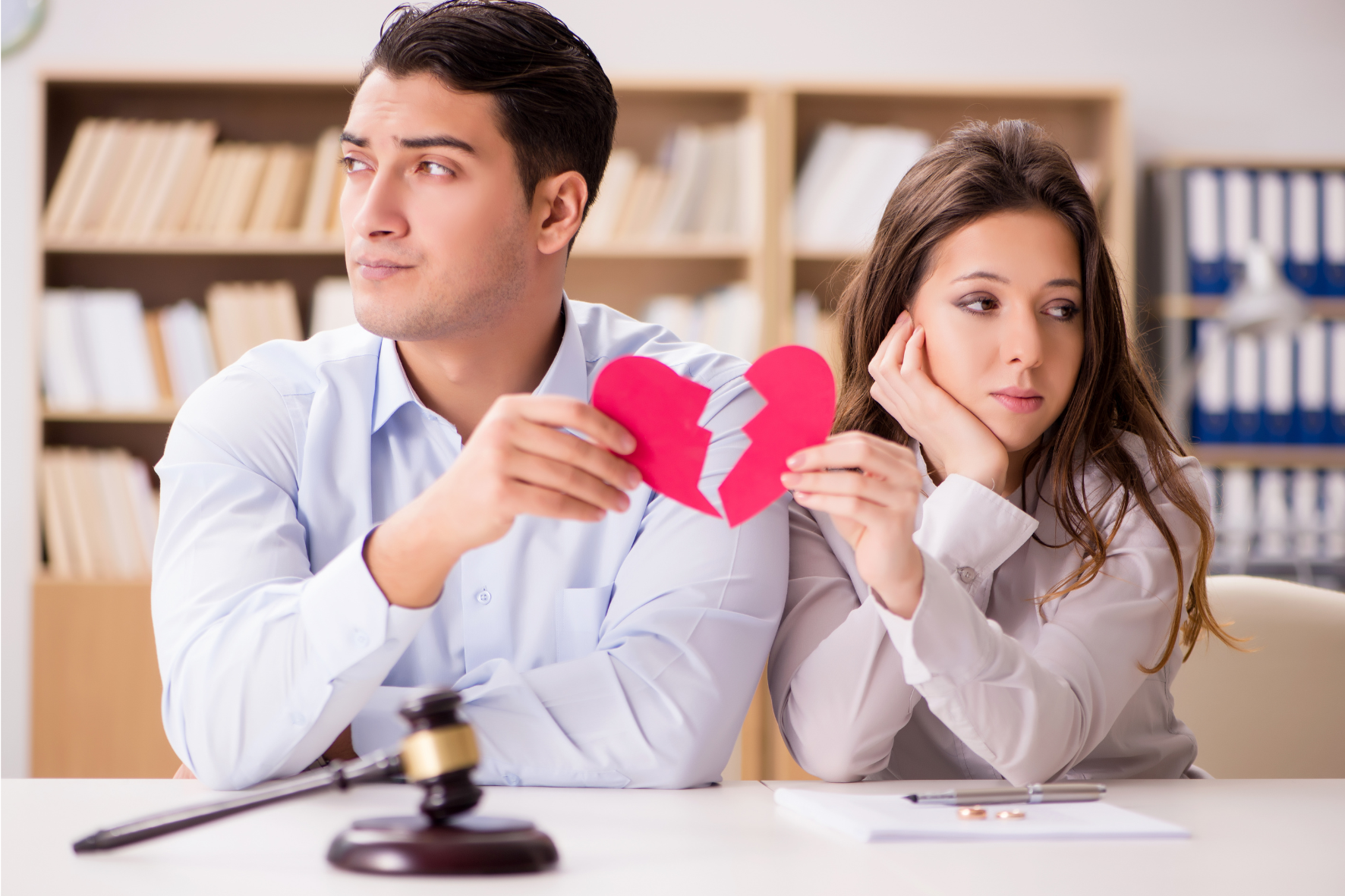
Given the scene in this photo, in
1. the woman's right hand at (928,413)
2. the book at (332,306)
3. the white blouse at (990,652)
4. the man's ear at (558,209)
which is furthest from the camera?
the book at (332,306)

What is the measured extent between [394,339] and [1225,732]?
4.33ft

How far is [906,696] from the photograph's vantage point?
1233mm

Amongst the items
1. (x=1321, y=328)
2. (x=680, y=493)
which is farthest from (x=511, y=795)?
(x=1321, y=328)

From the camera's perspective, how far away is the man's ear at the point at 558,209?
1529mm

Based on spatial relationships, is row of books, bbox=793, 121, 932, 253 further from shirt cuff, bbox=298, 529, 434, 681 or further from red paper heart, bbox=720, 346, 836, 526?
shirt cuff, bbox=298, 529, 434, 681

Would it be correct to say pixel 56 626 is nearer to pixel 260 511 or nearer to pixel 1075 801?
pixel 260 511

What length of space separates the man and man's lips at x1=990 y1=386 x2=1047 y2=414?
30 centimetres

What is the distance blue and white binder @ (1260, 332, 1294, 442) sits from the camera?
3.46 m

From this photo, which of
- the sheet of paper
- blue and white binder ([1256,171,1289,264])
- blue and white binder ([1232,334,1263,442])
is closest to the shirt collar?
the sheet of paper

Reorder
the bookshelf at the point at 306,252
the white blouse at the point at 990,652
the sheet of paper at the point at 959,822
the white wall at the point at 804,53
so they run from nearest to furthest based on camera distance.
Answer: the sheet of paper at the point at 959,822 → the white blouse at the point at 990,652 → the bookshelf at the point at 306,252 → the white wall at the point at 804,53

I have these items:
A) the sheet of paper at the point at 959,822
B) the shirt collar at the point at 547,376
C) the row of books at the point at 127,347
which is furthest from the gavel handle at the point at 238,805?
the row of books at the point at 127,347

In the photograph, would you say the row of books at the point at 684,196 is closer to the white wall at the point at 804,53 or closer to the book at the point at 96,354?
the white wall at the point at 804,53

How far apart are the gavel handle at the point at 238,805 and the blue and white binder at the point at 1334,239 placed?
3589 millimetres

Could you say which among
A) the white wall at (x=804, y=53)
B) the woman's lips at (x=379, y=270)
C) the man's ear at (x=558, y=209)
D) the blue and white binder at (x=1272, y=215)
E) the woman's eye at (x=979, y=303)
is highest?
the white wall at (x=804, y=53)
